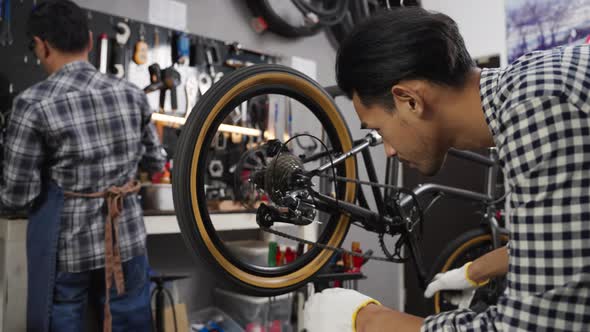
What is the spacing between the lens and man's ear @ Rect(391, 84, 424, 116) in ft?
2.33

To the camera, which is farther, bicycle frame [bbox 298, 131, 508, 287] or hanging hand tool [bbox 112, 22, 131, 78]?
hanging hand tool [bbox 112, 22, 131, 78]

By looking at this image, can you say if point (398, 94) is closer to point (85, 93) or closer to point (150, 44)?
point (85, 93)

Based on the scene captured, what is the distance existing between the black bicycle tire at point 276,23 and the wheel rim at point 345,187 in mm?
1590

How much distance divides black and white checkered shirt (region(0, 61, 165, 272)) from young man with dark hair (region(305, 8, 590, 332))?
2.93 ft

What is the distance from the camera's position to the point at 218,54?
2414 mm

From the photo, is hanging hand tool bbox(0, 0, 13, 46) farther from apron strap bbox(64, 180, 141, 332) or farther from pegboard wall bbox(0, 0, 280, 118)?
apron strap bbox(64, 180, 141, 332)

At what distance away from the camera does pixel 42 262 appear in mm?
1393

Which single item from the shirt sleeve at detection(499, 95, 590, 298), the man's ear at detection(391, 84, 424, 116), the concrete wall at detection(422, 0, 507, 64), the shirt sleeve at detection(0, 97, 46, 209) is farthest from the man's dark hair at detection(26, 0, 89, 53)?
the concrete wall at detection(422, 0, 507, 64)

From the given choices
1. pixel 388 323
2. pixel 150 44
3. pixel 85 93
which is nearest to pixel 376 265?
pixel 150 44

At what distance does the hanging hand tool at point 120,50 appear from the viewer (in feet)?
6.77

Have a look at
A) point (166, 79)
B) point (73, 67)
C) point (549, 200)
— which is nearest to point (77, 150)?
point (73, 67)

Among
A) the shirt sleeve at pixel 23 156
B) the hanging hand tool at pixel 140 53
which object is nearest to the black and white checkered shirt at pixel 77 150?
the shirt sleeve at pixel 23 156

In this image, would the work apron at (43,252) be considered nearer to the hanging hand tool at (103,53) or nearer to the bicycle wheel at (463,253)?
the hanging hand tool at (103,53)

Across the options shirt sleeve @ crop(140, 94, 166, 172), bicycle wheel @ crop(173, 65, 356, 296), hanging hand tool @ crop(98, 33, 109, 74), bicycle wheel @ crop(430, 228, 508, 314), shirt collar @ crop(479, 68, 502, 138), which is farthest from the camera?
hanging hand tool @ crop(98, 33, 109, 74)
